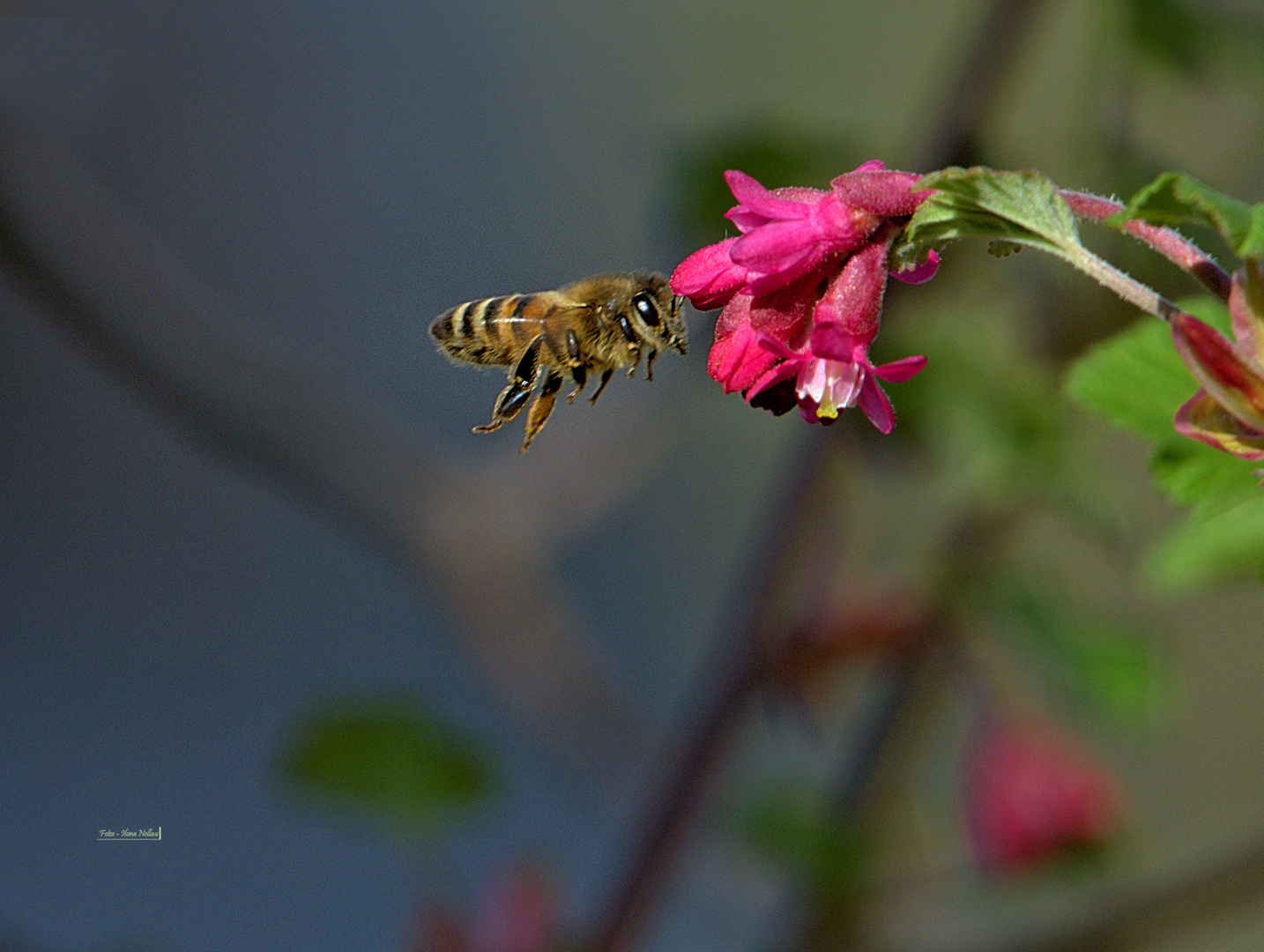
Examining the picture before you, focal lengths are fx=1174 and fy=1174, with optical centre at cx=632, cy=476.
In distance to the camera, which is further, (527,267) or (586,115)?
(586,115)

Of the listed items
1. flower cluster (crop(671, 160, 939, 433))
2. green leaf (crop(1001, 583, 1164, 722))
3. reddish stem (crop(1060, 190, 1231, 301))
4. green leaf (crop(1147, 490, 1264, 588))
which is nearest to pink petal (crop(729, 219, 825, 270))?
flower cluster (crop(671, 160, 939, 433))

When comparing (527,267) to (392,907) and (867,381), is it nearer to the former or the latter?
(392,907)

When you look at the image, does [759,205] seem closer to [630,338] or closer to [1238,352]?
[1238,352]

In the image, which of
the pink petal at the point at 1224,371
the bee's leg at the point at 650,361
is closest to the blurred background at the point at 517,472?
the bee's leg at the point at 650,361

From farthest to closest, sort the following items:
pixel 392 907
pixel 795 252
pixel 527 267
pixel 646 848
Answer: pixel 527 267 → pixel 392 907 → pixel 646 848 → pixel 795 252

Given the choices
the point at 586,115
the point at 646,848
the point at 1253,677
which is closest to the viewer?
the point at 646,848

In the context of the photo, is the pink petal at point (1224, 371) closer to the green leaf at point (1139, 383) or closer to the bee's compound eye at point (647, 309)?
the green leaf at point (1139, 383)

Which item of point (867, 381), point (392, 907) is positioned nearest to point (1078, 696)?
point (867, 381)

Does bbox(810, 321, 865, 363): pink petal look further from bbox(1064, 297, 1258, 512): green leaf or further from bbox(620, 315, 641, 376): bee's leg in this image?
bbox(620, 315, 641, 376): bee's leg
